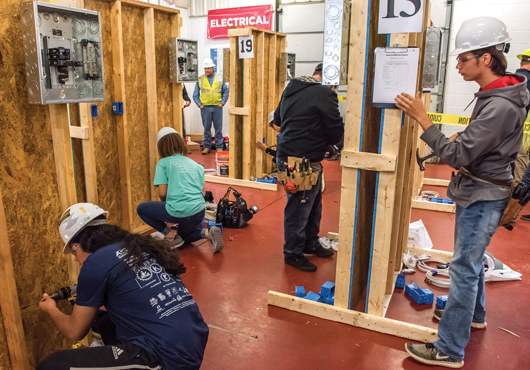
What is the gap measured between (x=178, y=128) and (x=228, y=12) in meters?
6.95

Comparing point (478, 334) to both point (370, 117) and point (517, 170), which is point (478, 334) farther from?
point (517, 170)

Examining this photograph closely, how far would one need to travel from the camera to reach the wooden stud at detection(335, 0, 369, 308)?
9.27ft

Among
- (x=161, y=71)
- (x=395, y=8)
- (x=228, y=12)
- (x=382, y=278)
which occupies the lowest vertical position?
(x=382, y=278)

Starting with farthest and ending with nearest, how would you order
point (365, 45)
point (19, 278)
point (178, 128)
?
point (178, 128) < point (365, 45) < point (19, 278)

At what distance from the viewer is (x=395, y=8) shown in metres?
2.65

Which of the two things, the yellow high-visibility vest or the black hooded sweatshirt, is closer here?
the black hooded sweatshirt

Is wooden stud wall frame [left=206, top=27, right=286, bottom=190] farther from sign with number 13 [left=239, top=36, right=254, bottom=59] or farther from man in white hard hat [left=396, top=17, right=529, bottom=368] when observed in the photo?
man in white hard hat [left=396, top=17, right=529, bottom=368]

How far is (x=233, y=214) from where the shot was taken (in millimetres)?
5230

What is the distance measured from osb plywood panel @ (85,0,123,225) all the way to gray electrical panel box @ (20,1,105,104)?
183 centimetres

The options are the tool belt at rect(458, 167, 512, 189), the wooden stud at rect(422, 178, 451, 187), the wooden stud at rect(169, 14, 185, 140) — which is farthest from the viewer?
the wooden stud at rect(422, 178, 451, 187)

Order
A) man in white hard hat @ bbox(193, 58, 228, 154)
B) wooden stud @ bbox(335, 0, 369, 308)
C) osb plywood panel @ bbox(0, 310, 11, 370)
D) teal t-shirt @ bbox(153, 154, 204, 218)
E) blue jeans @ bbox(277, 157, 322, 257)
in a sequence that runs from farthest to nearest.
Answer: man in white hard hat @ bbox(193, 58, 228, 154), teal t-shirt @ bbox(153, 154, 204, 218), blue jeans @ bbox(277, 157, 322, 257), wooden stud @ bbox(335, 0, 369, 308), osb plywood panel @ bbox(0, 310, 11, 370)

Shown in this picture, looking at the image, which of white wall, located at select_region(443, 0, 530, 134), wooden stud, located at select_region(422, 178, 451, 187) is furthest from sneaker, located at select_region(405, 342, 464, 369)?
white wall, located at select_region(443, 0, 530, 134)

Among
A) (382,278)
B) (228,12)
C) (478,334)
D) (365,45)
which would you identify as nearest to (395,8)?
(365,45)

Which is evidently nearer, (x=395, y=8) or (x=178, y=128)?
(x=395, y=8)
